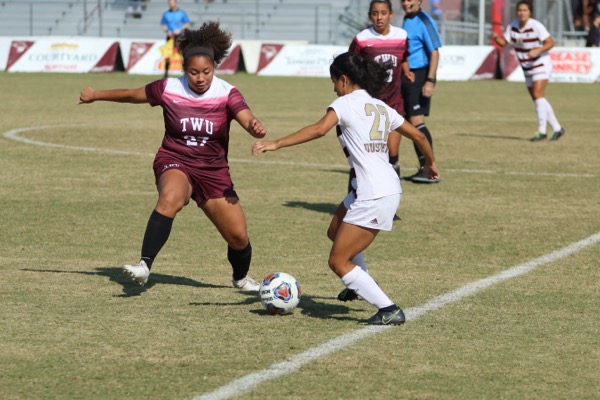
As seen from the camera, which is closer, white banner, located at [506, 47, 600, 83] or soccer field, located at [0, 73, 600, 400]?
soccer field, located at [0, 73, 600, 400]

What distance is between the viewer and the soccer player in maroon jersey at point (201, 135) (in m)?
7.89

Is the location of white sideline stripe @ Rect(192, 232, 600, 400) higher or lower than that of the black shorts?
lower

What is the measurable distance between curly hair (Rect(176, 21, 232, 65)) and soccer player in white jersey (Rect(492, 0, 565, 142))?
10.9m

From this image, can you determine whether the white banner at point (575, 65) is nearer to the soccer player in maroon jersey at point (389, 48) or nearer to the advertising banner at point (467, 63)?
the advertising banner at point (467, 63)

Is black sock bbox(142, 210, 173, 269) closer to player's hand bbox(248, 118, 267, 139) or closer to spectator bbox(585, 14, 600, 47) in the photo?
player's hand bbox(248, 118, 267, 139)

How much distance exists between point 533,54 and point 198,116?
37.4 feet

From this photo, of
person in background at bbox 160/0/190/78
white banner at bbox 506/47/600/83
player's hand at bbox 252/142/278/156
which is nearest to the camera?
player's hand at bbox 252/142/278/156

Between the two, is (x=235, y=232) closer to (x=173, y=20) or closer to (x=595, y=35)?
(x=173, y=20)

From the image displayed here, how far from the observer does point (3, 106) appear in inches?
927

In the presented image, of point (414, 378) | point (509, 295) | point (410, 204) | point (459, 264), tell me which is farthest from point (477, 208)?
point (414, 378)

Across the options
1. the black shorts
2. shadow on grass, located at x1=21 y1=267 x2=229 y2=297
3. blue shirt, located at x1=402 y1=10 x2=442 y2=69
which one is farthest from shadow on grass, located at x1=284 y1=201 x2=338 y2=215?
shadow on grass, located at x1=21 y1=267 x2=229 y2=297

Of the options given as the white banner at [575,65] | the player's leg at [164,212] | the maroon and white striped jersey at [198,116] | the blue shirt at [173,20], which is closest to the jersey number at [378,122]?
the maroon and white striped jersey at [198,116]

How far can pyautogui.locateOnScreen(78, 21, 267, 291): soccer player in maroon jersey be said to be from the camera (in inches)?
311

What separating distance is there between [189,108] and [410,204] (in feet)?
15.5
